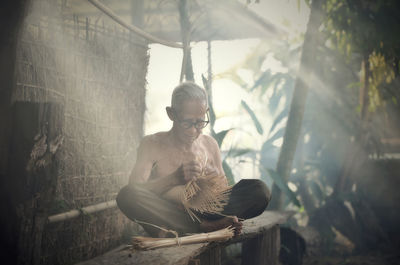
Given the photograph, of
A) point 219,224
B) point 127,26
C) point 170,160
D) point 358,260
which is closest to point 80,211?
point 170,160

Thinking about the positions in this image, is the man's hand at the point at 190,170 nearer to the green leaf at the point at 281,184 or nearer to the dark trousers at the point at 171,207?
the dark trousers at the point at 171,207

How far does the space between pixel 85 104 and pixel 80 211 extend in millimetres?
885

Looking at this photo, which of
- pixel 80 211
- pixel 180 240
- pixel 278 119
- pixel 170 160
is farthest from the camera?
pixel 278 119

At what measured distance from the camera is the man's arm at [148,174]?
2051mm

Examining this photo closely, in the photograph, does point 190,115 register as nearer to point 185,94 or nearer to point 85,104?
point 185,94

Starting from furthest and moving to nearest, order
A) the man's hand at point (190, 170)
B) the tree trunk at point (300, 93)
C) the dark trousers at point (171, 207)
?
the tree trunk at point (300, 93)
the dark trousers at point (171, 207)
the man's hand at point (190, 170)

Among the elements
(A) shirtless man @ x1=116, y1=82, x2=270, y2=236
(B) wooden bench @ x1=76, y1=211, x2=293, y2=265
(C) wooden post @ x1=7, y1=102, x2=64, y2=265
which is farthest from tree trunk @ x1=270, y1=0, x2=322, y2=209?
(C) wooden post @ x1=7, y1=102, x2=64, y2=265

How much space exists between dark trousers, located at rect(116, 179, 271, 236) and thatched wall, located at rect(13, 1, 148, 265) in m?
0.70

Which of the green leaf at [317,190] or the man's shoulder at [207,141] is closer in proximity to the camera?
the man's shoulder at [207,141]

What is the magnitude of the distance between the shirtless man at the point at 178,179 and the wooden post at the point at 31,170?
61 centimetres

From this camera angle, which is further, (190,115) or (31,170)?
(190,115)

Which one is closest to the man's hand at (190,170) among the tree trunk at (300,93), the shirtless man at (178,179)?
the shirtless man at (178,179)

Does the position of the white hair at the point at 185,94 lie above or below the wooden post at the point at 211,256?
above

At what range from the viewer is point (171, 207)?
7.04ft
